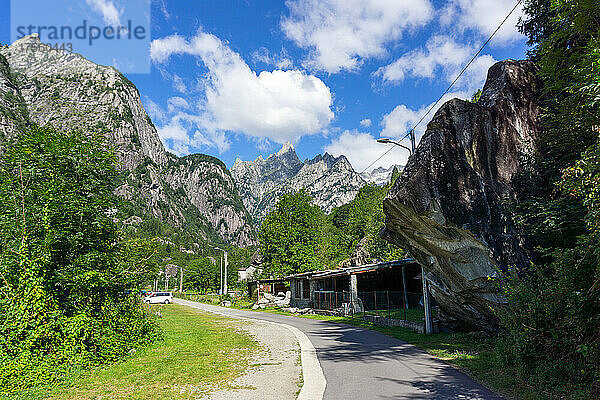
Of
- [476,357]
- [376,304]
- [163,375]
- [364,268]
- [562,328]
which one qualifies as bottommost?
[163,375]

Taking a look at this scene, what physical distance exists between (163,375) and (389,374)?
516cm

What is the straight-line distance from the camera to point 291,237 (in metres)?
43.4

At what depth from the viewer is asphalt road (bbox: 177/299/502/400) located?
679 centimetres

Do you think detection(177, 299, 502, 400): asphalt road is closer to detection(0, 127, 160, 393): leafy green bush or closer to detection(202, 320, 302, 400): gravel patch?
detection(202, 320, 302, 400): gravel patch

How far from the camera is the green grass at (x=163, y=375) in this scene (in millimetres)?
6953

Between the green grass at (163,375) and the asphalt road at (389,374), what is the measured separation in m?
2.40

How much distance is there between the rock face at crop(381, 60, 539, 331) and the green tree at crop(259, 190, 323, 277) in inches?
1193

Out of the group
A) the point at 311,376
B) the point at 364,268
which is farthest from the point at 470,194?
the point at 364,268

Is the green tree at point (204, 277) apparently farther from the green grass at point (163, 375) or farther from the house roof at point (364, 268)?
the green grass at point (163, 375)

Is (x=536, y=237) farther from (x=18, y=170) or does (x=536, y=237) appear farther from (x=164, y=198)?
(x=164, y=198)

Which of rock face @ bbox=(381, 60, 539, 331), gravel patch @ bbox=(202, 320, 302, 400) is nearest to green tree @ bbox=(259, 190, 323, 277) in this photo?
gravel patch @ bbox=(202, 320, 302, 400)

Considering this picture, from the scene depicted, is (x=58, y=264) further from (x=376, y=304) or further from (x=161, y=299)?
(x=161, y=299)

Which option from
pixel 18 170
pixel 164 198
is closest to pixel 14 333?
pixel 18 170

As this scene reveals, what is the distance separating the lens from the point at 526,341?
280 inches
